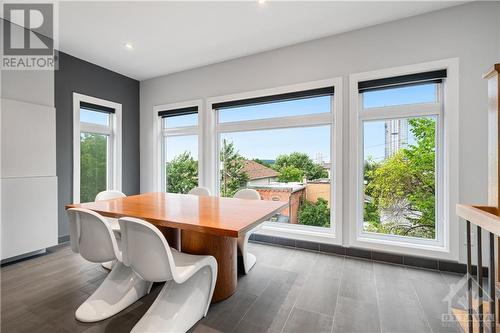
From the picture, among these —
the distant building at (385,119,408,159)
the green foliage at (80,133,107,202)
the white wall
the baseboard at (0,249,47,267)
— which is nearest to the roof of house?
the white wall

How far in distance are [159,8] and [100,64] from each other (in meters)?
1.98

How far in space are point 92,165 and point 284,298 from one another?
3.59m

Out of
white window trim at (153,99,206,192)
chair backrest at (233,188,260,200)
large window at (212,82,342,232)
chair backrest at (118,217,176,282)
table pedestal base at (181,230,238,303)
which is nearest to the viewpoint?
chair backrest at (118,217,176,282)

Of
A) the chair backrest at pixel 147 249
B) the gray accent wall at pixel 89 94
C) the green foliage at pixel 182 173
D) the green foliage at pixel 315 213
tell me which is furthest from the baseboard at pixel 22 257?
the green foliage at pixel 315 213

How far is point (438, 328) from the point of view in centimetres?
158

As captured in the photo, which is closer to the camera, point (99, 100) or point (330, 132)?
point (330, 132)

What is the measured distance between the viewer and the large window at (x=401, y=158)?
255 cm

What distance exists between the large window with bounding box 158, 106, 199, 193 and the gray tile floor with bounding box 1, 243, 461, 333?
6.18ft

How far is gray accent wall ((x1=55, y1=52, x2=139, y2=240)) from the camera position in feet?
10.5

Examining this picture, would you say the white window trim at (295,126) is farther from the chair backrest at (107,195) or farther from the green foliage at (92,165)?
the green foliage at (92,165)

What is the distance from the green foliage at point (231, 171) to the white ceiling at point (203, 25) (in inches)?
57.3

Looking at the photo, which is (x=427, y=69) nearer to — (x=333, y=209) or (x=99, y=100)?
(x=333, y=209)

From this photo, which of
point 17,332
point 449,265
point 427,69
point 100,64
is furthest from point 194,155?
point 449,265

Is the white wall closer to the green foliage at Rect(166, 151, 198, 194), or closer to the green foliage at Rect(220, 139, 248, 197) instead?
the green foliage at Rect(220, 139, 248, 197)
